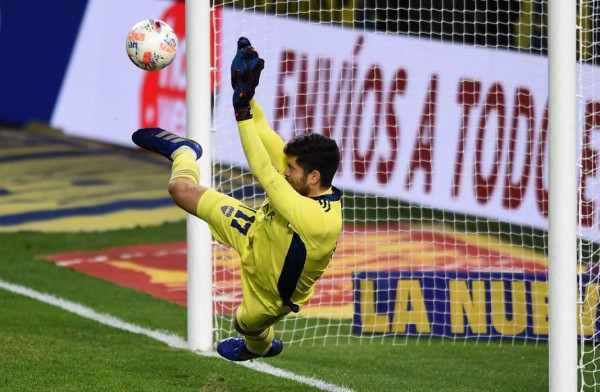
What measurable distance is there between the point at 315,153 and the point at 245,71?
2.07ft

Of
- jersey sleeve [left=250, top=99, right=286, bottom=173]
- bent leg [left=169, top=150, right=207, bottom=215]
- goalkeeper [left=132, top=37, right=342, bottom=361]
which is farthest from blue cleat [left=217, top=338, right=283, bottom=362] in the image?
jersey sleeve [left=250, top=99, right=286, bottom=173]

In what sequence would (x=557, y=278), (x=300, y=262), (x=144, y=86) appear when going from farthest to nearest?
(x=144, y=86) < (x=557, y=278) < (x=300, y=262)

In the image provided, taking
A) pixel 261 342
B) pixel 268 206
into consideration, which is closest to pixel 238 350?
pixel 261 342

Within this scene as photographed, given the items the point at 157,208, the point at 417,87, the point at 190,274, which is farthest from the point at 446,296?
the point at 157,208

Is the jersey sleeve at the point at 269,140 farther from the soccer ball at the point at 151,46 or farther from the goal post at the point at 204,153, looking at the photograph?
the goal post at the point at 204,153

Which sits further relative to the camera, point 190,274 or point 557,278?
point 190,274

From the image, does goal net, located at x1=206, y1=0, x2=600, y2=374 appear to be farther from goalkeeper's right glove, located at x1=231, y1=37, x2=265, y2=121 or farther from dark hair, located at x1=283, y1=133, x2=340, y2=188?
goalkeeper's right glove, located at x1=231, y1=37, x2=265, y2=121

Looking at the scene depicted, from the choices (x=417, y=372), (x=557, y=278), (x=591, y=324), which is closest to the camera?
(x=557, y=278)

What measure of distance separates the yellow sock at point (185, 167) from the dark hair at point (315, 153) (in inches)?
23.8

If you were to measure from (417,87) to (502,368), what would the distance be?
4167 mm

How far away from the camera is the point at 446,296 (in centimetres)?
1000

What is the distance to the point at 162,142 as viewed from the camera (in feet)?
23.3

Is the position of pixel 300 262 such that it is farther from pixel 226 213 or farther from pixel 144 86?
pixel 144 86

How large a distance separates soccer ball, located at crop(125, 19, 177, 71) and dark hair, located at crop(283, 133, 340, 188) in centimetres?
126
